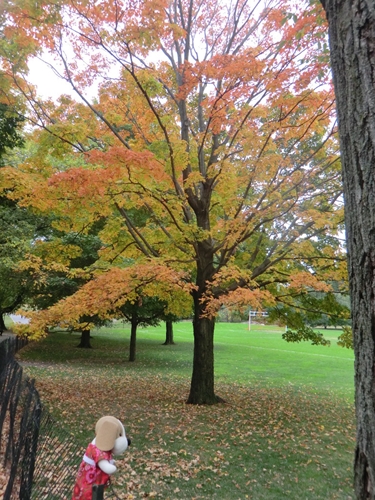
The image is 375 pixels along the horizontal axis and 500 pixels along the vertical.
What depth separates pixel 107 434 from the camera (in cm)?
304

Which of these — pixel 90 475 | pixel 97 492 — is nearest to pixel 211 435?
pixel 90 475

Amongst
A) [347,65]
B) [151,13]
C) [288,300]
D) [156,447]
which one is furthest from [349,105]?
[288,300]

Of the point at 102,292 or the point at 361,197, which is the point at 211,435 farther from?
the point at 361,197

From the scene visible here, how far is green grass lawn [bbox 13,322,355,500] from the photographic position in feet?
16.4

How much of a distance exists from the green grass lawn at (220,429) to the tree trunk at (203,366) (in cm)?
34

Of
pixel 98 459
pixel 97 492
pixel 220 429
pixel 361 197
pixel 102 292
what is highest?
pixel 361 197

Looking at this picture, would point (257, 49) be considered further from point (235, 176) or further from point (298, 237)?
point (298, 237)

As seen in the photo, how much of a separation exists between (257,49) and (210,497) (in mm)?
7733

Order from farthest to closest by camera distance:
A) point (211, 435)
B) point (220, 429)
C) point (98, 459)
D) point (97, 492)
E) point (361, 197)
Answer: point (220, 429)
point (211, 435)
point (98, 459)
point (97, 492)
point (361, 197)

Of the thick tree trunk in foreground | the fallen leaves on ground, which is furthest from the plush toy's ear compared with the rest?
the thick tree trunk in foreground

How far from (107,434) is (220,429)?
4861 mm

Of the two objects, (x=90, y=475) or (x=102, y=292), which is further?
(x=102, y=292)

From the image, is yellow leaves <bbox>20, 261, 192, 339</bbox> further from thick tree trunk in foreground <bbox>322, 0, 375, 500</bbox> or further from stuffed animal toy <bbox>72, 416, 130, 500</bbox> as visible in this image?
thick tree trunk in foreground <bbox>322, 0, 375, 500</bbox>

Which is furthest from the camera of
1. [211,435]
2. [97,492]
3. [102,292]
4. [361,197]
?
[102,292]
